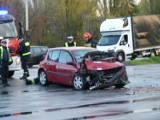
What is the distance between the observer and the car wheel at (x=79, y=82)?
54.8ft

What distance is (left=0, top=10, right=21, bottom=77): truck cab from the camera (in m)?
21.6

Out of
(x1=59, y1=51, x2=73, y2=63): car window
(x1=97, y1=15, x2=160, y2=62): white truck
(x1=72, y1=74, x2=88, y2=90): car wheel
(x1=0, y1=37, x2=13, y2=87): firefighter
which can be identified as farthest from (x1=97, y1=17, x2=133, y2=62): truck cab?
(x1=72, y1=74, x2=88, y2=90): car wheel

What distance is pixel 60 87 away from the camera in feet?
60.6

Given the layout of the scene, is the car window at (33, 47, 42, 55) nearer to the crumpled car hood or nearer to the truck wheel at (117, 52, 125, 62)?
the truck wheel at (117, 52, 125, 62)

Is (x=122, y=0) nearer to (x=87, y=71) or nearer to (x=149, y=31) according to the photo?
(x=149, y=31)

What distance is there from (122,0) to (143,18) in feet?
71.6

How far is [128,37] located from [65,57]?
19.1 m

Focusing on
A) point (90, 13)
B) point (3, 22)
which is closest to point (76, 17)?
point (90, 13)

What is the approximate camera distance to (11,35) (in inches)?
871

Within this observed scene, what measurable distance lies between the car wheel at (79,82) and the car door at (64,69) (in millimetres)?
250

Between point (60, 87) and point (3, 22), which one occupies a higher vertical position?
point (3, 22)

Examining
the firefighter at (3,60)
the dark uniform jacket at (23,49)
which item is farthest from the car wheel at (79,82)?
the dark uniform jacket at (23,49)

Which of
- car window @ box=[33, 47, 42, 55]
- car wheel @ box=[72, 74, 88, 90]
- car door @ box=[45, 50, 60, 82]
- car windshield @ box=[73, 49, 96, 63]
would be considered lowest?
car window @ box=[33, 47, 42, 55]

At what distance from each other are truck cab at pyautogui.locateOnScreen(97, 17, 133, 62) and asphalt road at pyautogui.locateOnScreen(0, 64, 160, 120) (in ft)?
54.3
